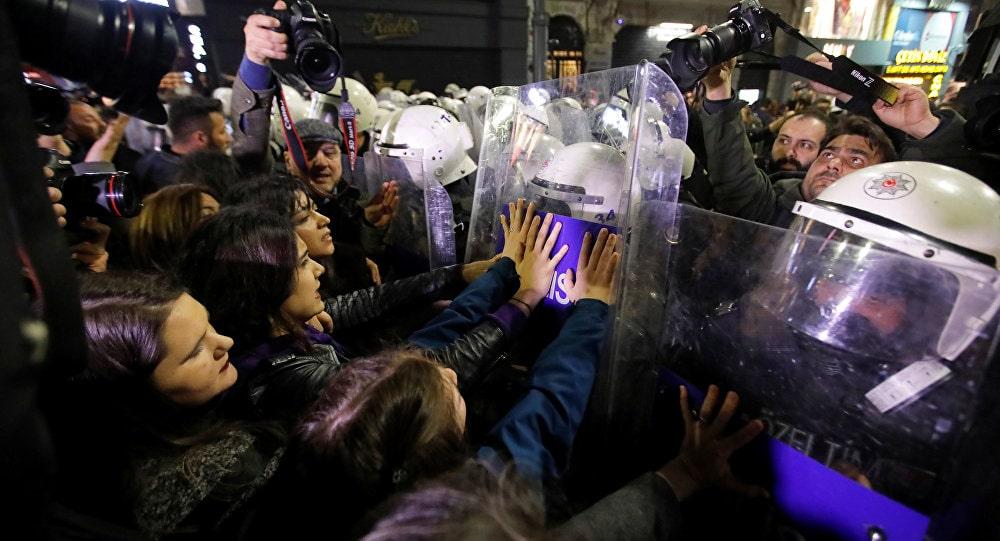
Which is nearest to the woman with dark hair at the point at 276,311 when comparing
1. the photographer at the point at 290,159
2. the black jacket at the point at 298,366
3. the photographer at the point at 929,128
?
the black jacket at the point at 298,366

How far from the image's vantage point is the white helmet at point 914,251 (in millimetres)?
641

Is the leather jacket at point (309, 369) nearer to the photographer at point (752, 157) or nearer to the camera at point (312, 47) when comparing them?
the camera at point (312, 47)

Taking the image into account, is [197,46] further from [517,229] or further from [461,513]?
[461,513]

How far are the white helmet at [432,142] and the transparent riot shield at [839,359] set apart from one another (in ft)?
6.04

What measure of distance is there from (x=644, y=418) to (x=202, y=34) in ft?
41.1

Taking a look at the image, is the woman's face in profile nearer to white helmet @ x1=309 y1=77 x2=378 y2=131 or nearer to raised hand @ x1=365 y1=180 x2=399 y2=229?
raised hand @ x1=365 y1=180 x2=399 y2=229

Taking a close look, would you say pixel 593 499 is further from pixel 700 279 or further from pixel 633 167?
pixel 633 167

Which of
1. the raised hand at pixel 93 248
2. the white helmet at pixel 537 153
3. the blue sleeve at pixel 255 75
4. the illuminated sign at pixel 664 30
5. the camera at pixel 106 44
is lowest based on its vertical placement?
the raised hand at pixel 93 248

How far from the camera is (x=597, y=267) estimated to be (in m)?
1.23

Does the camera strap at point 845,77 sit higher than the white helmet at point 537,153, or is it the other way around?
the camera strap at point 845,77

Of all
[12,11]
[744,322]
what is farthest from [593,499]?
[12,11]

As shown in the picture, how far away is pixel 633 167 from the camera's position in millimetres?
1031

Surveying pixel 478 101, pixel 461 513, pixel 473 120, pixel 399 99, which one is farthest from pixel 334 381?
pixel 399 99

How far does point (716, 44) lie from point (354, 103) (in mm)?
4002
